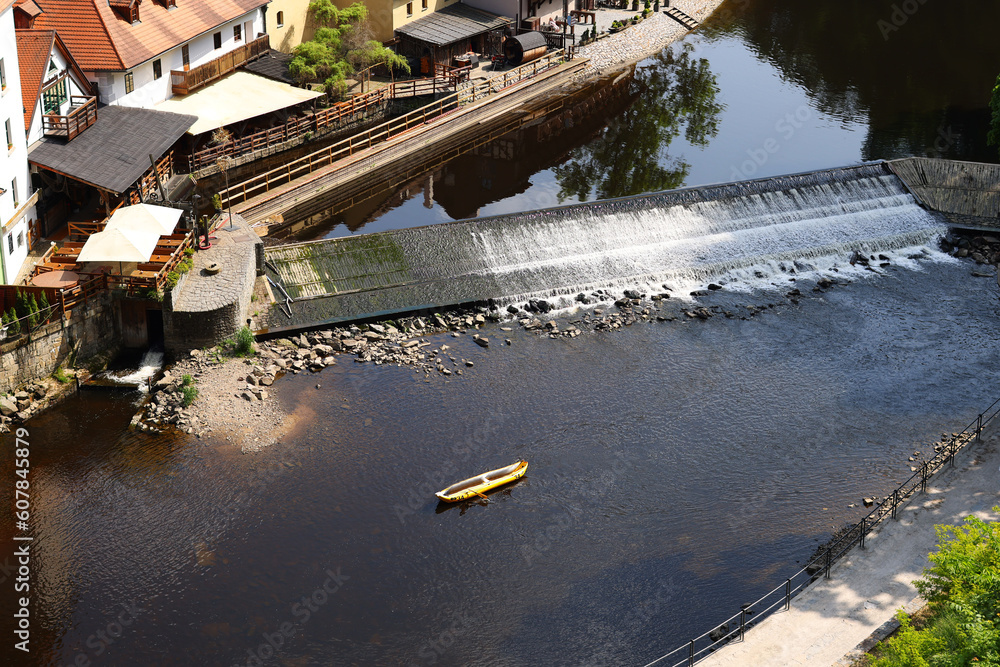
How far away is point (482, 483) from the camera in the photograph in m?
42.4

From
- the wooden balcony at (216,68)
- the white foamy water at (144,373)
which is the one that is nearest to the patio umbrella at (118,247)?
the white foamy water at (144,373)

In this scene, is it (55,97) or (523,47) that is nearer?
(55,97)

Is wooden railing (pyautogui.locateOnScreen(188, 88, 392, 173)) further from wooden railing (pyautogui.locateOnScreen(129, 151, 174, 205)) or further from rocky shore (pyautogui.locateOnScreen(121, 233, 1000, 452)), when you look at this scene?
rocky shore (pyautogui.locateOnScreen(121, 233, 1000, 452))

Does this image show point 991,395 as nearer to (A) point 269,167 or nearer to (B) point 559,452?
(B) point 559,452

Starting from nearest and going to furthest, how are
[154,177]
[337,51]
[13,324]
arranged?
[13,324]
[154,177]
[337,51]

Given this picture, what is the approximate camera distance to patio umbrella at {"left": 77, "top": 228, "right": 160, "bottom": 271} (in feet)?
156

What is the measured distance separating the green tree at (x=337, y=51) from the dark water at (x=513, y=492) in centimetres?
3298

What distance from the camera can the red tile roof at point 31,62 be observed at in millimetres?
52875

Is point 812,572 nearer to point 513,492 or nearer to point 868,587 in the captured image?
point 868,587

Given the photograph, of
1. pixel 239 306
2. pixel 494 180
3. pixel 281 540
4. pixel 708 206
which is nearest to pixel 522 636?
pixel 281 540

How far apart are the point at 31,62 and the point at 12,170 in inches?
258

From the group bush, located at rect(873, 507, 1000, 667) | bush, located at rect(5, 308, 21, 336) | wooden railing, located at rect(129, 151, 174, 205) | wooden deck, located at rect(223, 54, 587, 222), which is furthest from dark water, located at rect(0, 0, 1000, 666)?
wooden deck, located at rect(223, 54, 587, 222)

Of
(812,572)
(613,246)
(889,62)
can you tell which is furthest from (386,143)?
(889,62)

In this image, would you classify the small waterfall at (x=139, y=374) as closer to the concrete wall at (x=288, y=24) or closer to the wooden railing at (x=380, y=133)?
the wooden railing at (x=380, y=133)
